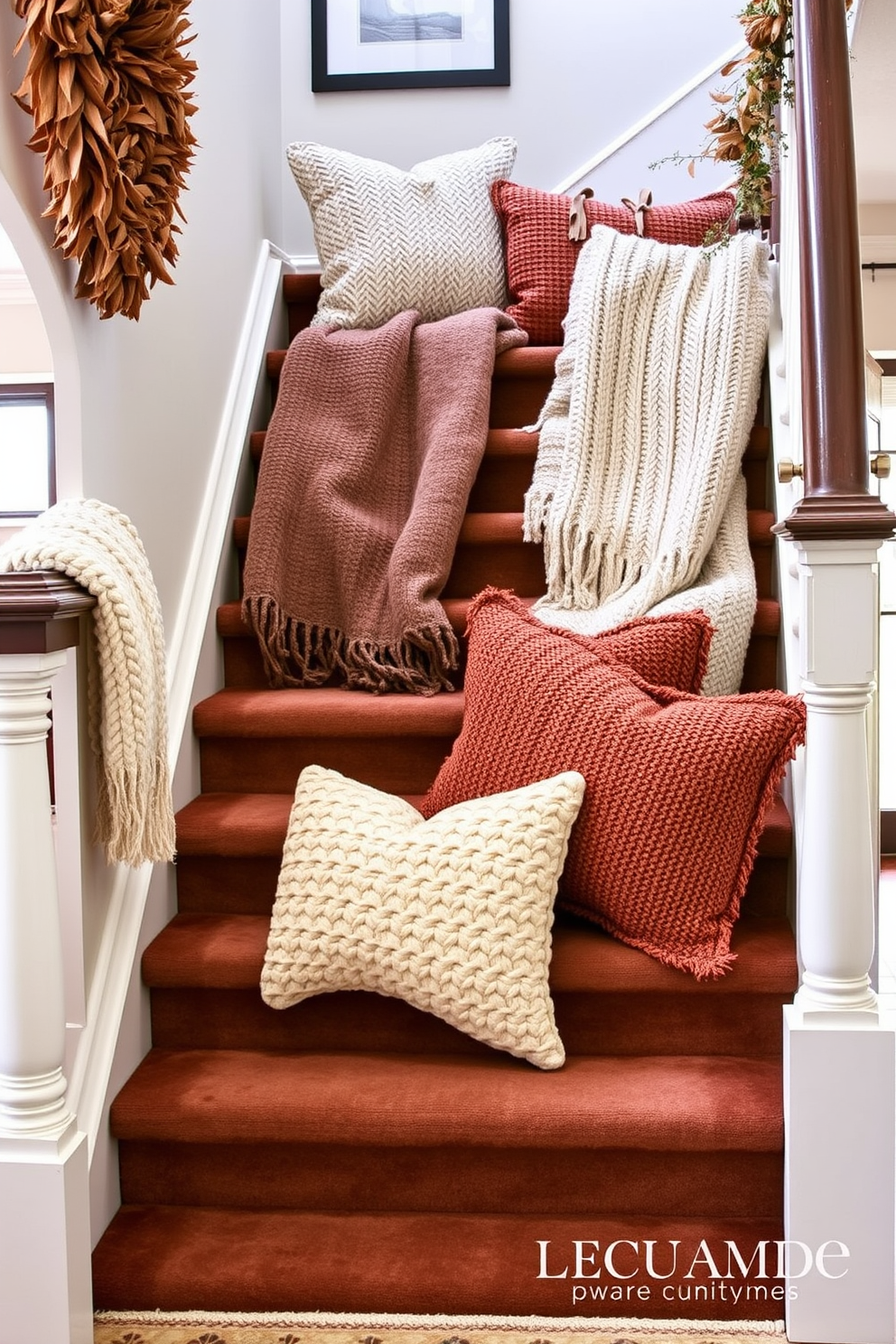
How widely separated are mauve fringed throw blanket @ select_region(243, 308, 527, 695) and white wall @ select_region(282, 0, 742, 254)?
36.8 inches

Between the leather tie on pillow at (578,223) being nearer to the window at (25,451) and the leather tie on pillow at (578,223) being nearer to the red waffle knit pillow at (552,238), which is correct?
the red waffle knit pillow at (552,238)

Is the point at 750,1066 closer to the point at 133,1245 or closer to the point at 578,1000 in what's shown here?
the point at 578,1000

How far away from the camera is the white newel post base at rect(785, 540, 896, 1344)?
1440 millimetres

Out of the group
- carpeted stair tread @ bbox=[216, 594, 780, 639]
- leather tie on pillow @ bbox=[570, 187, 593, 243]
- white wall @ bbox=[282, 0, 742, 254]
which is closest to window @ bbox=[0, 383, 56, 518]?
white wall @ bbox=[282, 0, 742, 254]

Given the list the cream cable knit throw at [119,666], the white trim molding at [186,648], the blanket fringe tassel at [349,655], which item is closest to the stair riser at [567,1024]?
the white trim molding at [186,648]

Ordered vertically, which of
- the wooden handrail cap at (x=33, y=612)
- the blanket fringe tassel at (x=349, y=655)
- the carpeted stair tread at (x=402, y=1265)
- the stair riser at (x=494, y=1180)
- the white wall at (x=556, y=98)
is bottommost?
the carpeted stair tread at (x=402, y=1265)

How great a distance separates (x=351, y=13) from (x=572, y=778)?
2517mm

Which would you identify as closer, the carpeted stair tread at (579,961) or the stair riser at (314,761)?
the carpeted stair tread at (579,961)

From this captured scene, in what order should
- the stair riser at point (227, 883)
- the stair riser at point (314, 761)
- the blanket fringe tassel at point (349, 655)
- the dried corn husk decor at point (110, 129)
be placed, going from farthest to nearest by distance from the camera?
the blanket fringe tassel at point (349, 655) → the stair riser at point (314, 761) → the stair riser at point (227, 883) → the dried corn husk decor at point (110, 129)

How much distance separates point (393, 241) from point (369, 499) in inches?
26.4

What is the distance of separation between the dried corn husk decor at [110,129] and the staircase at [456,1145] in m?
0.98

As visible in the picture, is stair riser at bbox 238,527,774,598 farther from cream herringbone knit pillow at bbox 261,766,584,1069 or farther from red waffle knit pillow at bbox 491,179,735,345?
cream herringbone knit pillow at bbox 261,766,584,1069

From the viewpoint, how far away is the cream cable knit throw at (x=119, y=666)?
1497 millimetres

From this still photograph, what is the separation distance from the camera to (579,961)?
1.71 m
